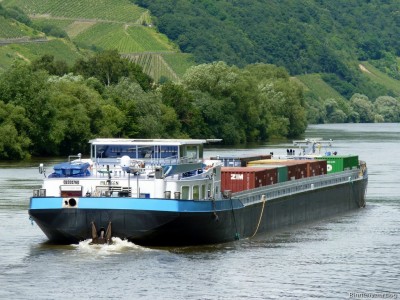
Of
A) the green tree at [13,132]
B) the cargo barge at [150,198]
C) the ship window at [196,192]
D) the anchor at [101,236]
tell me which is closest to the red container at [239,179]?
the cargo barge at [150,198]

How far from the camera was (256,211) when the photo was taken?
4794 cm

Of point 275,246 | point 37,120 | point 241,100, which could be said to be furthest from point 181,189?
point 241,100

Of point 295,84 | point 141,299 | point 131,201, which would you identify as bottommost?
point 141,299

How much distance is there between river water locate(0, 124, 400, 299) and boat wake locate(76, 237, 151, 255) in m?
0.03

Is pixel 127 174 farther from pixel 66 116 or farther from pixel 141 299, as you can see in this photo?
pixel 66 116

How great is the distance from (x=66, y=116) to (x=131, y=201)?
62.8 m

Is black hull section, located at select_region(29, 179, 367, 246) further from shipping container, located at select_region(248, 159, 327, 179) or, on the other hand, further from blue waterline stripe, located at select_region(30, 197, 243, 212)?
shipping container, located at select_region(248, 159, 327, 179)

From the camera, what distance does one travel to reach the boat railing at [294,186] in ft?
155

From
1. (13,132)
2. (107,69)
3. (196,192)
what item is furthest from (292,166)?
(107,69)

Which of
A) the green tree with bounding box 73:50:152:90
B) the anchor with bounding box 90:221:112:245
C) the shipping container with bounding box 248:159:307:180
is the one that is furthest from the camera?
the green tree with bounding box 73:50:152:90

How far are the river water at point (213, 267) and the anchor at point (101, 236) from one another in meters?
0.23

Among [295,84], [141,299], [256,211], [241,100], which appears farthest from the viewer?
[295,84]

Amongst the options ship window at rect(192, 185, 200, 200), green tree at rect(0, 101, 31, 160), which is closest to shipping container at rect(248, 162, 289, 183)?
ship window at rect(192, 185, 200, 200)

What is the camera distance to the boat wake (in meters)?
40.8
